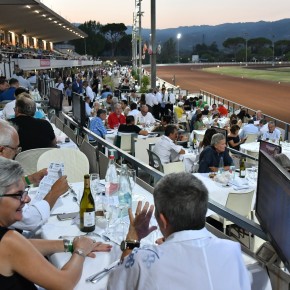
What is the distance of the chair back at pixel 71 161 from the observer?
4897mm

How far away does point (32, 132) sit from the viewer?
5.40m

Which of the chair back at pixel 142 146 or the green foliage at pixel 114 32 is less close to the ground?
the green foliage at pixel 114 32

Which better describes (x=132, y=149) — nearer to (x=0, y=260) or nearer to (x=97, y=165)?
(x=97, y=165)

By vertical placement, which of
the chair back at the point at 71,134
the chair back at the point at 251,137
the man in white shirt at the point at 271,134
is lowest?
the chair back at the point at 251,137

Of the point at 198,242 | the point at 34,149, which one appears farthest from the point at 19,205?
the point at 34,149

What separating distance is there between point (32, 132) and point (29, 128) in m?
0.07

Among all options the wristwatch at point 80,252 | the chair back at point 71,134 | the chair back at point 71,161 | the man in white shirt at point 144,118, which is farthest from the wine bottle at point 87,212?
the man in white shirt at point 144,118

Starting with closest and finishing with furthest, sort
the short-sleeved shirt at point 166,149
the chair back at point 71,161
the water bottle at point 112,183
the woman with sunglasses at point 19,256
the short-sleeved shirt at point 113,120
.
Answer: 1. the woman with sunglasses at point 19,256
2. the water bottle at point 112,183
3. the chair back at point 71,161
4. the short-sleeved shirt at point 166,149
5. the short-sleeved shirt at point 113,120

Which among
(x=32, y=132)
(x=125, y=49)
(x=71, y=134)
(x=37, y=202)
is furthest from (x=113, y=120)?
(x=125, y=49)

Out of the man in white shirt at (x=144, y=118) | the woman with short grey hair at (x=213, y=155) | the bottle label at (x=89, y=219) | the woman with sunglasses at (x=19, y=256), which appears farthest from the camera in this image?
the man in white shirt at (x=144, y=118)

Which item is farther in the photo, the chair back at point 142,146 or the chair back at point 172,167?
the chair back at point 142,146

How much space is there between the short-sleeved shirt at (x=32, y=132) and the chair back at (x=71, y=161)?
0.61 meters

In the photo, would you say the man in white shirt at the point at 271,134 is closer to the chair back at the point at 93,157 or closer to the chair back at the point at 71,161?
the chair back at the point at 93,157

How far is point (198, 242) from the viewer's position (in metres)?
1.80
